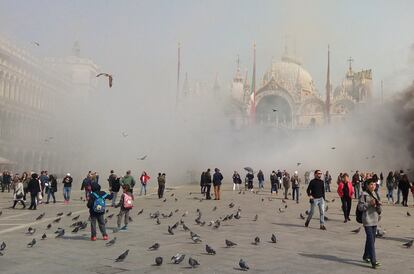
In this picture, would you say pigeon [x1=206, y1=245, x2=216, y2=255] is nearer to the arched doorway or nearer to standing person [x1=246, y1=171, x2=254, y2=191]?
standing person [x1=246, y1=171, x2=254, y2=191]

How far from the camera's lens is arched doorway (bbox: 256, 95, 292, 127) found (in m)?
89.4

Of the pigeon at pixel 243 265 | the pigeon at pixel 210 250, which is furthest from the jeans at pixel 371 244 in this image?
the pigeon at pixel 210 250

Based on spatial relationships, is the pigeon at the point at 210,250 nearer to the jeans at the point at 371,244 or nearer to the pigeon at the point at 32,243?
the jeans at the point at 371,244

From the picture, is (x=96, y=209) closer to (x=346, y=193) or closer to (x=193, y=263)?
(x=193, y=263)

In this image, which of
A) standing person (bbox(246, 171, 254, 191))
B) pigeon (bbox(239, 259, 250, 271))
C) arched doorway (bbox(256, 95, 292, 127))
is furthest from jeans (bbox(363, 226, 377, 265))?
arched doorway (bbox(256, 95, 292, 127))

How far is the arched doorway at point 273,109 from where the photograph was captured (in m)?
89.4

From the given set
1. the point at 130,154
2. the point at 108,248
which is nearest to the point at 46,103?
the point at 130,154

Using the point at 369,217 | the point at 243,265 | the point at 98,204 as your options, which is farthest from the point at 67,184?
the point at 369,217

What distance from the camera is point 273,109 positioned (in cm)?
9081

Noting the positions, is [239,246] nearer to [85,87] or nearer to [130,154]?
[130,154]

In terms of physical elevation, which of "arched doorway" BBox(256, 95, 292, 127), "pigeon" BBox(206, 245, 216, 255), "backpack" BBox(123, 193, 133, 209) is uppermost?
"arched doorway" BBox(256, 95, 292, 127)

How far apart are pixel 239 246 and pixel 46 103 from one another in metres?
47.0

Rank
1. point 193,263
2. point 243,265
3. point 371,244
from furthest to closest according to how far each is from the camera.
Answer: point 371,244 → point 193,263 → point 243,265

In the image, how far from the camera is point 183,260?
7801 millimetres
